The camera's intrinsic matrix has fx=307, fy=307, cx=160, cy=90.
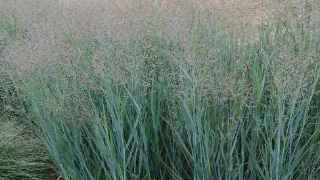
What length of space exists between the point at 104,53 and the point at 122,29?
279 mm

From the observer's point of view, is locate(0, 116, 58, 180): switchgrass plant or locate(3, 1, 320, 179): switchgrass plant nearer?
locate(3, 1, 320, 179): switchgrass plant

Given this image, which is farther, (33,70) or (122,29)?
(122,29)

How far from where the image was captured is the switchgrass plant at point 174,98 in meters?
1.56

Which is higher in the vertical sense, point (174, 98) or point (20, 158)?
point (174, 98)

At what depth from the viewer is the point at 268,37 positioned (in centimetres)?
242

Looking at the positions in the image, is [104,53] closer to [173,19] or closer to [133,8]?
[173,19]

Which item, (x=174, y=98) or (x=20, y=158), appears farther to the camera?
(x=20, y=158)

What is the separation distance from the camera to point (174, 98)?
183 centimetres

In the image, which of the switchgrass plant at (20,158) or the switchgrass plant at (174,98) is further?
the switchgrass plant at (20,158)

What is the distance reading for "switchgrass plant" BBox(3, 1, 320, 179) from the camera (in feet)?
5.13

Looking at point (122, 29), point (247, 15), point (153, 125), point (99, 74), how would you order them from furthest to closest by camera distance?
point (247, 15), point (122, 29), point (153, 125), point (99, 74)

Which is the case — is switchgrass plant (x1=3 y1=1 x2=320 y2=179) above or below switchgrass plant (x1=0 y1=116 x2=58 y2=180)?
above

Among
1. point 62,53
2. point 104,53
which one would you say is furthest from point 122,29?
point 62,53

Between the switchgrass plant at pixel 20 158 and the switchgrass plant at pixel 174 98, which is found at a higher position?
the switchgrass plant at pixel 174 98
